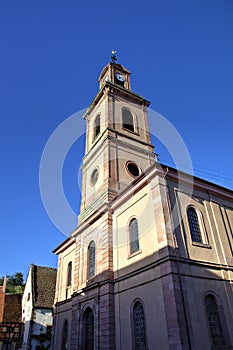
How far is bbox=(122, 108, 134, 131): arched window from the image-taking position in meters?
24.8

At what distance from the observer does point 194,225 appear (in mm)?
14094

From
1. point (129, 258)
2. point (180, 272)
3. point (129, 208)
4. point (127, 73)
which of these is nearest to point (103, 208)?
point (129, 208)

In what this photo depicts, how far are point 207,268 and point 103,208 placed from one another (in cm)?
733

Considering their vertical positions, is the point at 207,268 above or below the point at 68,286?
below

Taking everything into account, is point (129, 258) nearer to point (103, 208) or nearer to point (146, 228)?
point (146, 228)

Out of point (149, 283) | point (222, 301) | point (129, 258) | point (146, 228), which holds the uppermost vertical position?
point (146, 228)

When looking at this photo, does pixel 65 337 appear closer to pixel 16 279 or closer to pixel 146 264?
pixel 146 264

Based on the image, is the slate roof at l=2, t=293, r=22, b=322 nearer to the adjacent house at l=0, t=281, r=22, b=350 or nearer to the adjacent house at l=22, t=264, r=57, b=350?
the adjacent house at l=0, t=281, r=22, b=350

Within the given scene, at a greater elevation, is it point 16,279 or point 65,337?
point 16,279

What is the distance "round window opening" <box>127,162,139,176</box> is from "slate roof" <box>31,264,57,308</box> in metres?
14.8

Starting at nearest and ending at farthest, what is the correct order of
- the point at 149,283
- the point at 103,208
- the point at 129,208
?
the point at 149,283
the point at 129,208
the point at 103,208

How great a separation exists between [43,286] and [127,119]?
58.9 ft

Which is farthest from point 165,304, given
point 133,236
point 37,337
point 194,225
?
point 37,337

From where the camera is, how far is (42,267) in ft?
96.8
